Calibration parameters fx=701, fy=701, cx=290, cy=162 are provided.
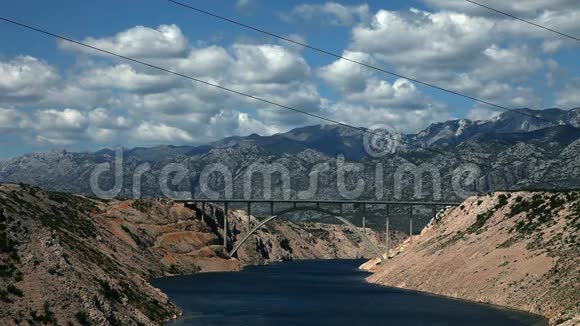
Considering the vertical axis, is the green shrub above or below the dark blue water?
above

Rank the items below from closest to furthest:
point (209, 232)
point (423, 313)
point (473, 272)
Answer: point (423, 313) → point (473, 272) → point (209, 232)

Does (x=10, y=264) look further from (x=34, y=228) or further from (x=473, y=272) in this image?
(x=473, y=272)

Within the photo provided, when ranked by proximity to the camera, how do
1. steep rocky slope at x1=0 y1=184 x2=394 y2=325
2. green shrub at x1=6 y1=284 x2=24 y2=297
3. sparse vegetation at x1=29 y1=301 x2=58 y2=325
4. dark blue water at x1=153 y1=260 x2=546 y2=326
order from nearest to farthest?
sparse vegetation at x1=29 y1=301 x2=58 y2=325 → green shrub at x1=6 y1=284 x2=24 y2=297 → steep rocky slope at x1=0 y1=184 x2=394 y2=325 → dark blue water at x1=153 y1=260 x2=546 y2=326

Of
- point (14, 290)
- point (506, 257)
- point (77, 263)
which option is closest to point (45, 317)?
point (14, 290)

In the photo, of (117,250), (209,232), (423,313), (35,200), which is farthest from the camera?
(209,232)

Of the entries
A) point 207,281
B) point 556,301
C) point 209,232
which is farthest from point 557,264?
point 209,232

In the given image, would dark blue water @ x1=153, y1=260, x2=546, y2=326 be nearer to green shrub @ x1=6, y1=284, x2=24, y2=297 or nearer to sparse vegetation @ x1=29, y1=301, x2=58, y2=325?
sparse vegetation @ x1=29, y1=301, x2=58, y2=325

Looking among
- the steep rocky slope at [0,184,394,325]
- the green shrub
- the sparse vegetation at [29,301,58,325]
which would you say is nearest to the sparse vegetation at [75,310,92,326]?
the steep rocky slope at [0,184,394,325]
